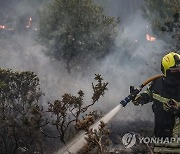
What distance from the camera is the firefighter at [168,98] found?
6.31m

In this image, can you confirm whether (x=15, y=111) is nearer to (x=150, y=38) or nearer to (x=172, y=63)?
(x=172, y=63)

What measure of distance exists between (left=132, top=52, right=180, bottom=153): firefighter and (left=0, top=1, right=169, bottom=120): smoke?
11.6m

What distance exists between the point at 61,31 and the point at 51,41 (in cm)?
120

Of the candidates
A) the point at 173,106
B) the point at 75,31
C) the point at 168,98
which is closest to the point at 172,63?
the point at 168,98

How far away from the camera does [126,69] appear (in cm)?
2473

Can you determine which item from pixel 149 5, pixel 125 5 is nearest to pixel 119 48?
pixel 149 5

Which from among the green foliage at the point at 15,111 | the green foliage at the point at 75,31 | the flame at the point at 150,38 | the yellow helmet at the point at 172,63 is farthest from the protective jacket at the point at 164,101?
the flame at the point at 150,38

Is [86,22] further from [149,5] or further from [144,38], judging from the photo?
[144,38]

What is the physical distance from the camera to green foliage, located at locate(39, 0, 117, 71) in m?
20.8

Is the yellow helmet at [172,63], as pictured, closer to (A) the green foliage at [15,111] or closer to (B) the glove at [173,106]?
(B) the glove at [173,106]

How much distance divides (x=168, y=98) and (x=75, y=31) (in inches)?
593

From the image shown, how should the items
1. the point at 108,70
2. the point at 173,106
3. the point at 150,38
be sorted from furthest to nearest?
1. the point at 150,38
2. the point at 108,70
3. the point at 173,106

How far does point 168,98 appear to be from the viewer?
6.38 meters

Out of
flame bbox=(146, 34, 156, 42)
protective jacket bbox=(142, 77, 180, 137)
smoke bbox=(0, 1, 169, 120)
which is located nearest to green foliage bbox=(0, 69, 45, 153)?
protective jacket bbox=(142, 77, 180, 137)
